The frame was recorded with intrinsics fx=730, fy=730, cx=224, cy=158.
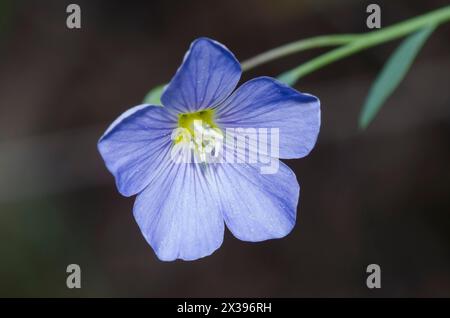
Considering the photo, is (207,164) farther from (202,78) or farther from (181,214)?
(202,78)

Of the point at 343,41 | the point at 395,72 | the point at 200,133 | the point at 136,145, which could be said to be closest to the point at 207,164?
the point at 200,133

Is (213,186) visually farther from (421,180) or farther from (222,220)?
(421,180)

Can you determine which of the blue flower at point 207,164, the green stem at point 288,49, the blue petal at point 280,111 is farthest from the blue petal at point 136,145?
the green stem at point 288,49

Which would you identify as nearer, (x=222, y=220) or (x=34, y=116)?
(x=222, y=220)

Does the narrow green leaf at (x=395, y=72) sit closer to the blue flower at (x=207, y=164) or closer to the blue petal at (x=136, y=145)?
the blue flower at (x=207, y=164)

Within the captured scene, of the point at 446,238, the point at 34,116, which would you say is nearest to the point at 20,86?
the point at 34,116

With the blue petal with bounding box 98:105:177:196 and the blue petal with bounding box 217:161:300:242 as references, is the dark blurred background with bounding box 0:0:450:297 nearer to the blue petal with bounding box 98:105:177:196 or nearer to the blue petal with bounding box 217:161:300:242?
the blue petal with bounding box 217:161:300:242

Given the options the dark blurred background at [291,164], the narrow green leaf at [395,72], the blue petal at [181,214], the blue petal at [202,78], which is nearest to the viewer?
the blue petal at [202,78]
